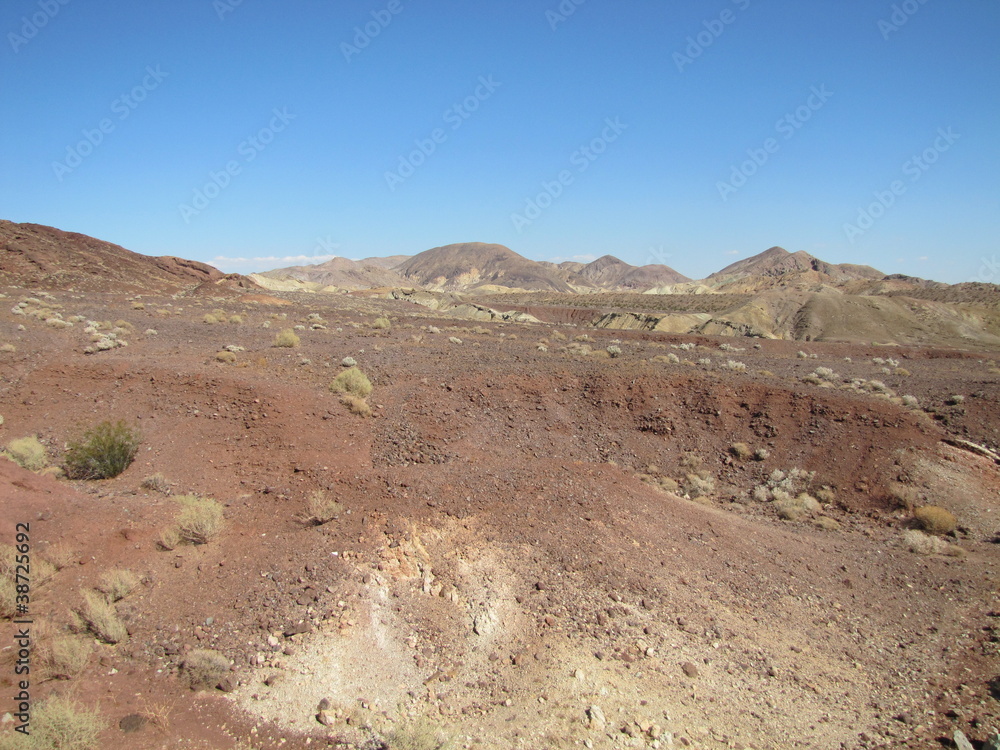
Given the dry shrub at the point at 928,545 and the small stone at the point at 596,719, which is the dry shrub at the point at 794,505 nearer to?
the dry shrub at the point at 928,545

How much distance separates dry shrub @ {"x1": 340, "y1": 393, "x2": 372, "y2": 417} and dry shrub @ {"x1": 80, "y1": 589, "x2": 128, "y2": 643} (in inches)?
285

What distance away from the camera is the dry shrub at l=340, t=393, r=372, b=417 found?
41.1 ft

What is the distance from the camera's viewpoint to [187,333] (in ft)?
66.5

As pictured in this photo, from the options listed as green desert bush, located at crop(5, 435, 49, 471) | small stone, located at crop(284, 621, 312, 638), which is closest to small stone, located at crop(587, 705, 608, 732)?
small stone, located at crop(284, 621, 312, 638)

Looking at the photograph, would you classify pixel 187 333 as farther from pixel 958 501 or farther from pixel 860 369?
pixel 860 369

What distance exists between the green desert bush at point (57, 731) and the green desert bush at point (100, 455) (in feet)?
18.9

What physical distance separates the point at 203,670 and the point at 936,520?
490 inches

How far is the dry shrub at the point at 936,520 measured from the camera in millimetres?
10148

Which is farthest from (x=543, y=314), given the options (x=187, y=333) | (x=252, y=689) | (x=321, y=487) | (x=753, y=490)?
(x=252, y=689)

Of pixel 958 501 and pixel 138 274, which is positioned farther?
pixel 138 274

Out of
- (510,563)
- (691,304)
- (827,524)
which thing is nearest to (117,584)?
(510,563)

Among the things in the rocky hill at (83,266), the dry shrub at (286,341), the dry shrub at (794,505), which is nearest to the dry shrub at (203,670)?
the dry shrub at (794,505)

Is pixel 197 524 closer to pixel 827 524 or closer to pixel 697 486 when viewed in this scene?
pixel 697 486

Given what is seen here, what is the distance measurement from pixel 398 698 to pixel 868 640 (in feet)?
20.8
